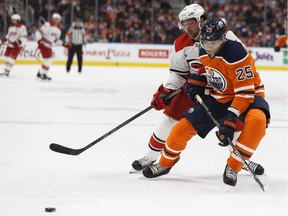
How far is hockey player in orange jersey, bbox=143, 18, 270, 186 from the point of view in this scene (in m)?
3.43

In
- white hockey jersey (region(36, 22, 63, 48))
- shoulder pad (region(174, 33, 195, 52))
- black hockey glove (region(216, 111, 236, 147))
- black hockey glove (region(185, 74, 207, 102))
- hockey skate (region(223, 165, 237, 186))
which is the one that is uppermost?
shoulder pad (region(174, 33, 195, 52))

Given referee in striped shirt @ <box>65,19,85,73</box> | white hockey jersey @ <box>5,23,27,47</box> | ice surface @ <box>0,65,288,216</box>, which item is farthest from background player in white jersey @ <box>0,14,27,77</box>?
ice surface @ <box>0,65,288,216</box>

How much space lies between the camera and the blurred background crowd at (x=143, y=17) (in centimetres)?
1541

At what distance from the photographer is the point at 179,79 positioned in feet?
13.1

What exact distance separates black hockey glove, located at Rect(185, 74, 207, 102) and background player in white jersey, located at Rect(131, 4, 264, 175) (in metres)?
0.11

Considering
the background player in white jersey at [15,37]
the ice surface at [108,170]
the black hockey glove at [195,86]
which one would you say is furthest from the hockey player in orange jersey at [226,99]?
the background player in white jersey at [15,37]

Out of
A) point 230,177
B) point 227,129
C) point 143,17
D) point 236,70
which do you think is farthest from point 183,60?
point 143,17

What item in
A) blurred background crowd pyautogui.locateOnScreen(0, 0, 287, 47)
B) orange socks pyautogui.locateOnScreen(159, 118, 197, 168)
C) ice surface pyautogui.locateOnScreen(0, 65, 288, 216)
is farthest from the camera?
blurred background crowd pyautogui.locateOnScreen(0, 0, 287, 47)

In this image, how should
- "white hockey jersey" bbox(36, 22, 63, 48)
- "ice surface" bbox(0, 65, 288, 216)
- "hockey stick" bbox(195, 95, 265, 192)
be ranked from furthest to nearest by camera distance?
"white hockey jersey" bbox(36, 22, 63, 48)
"hockey stick" bbox(195, 95, 265, 192)
"ice surface" bbox(0, 65, 288, 216)

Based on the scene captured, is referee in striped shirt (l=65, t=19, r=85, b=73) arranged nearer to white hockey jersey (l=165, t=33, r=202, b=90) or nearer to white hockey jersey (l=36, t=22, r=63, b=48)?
white hockey jersey (l=36, t=22, r=63, b=48)

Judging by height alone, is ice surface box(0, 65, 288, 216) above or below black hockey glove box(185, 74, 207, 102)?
below

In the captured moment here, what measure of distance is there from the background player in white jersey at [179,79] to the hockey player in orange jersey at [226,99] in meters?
0.18

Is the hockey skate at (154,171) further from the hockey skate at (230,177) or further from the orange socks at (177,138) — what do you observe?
the hockey skate at (230,177)

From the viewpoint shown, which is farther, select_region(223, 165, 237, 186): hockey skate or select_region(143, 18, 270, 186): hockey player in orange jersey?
select_region(223, 165, 237, 186): hockey skate
